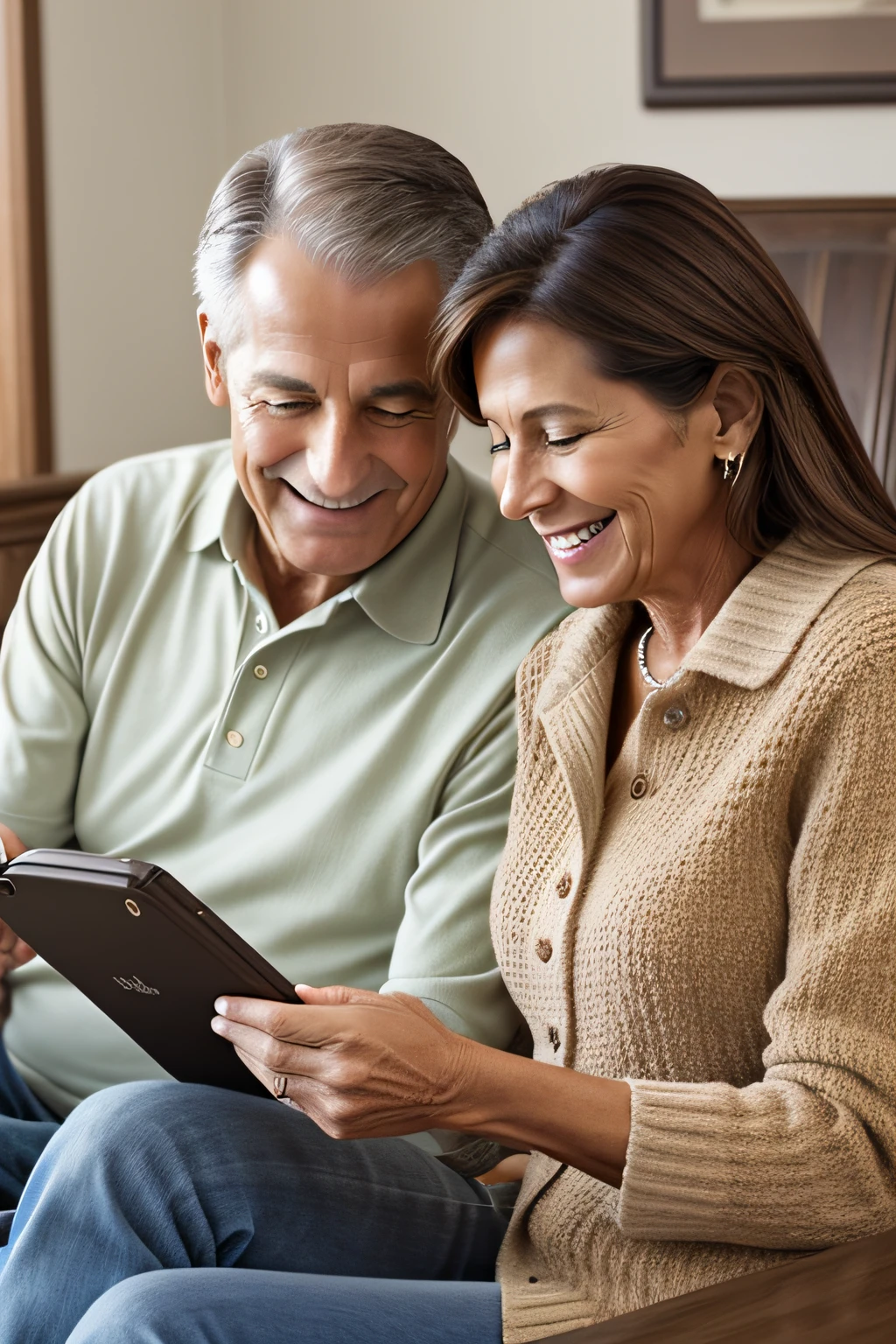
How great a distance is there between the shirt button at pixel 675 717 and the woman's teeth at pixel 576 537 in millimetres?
157

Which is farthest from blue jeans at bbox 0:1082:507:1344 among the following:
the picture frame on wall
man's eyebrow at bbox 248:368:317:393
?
the picture frame on wall

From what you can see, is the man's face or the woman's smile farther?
the man's face

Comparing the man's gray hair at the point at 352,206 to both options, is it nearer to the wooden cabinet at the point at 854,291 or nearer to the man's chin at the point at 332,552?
the man's chin at the point at 332,552

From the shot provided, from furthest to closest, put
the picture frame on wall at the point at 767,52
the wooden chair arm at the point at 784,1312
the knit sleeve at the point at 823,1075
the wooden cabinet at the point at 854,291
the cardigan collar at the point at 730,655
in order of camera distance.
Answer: the picture frame on wall at the point at 767,52 < the wooden cabinet at the point at 854,291 < the cardigan collar at the point at 730,655 < the knit sleeve at the point at 823,1075 < the wooden chair arm at the point at 784,1312

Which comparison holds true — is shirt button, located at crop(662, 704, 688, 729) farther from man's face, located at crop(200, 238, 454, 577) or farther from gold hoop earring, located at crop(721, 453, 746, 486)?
man's face, located at crop(200, 238, 454, 577)

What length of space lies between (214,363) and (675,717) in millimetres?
675

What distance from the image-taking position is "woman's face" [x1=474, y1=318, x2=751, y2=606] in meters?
1.16

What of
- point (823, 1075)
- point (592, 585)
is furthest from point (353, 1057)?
point (592, 585)

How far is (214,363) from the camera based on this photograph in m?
1.55

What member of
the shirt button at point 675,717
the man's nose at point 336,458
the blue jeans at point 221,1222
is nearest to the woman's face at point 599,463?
the shirt button at point 675,717

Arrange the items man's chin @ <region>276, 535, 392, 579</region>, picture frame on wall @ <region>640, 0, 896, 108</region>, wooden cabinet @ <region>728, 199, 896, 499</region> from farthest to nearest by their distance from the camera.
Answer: picture frame on wall @ <region>640, 0, 896, 108</region> → wooden cabinet @ <region>728, 199, 896, 499</region> → man's chin @ <region>276, 535, 392, 579</region>

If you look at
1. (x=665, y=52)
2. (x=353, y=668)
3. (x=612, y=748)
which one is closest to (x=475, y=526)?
(x=353, y=668)

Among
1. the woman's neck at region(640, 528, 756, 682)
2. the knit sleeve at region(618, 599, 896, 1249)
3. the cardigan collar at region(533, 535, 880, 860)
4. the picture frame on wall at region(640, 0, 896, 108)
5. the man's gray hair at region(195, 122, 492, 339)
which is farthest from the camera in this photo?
the picture frame on wall at region(640, 0, 896, 108)

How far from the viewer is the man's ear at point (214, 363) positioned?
1536 millimetres
